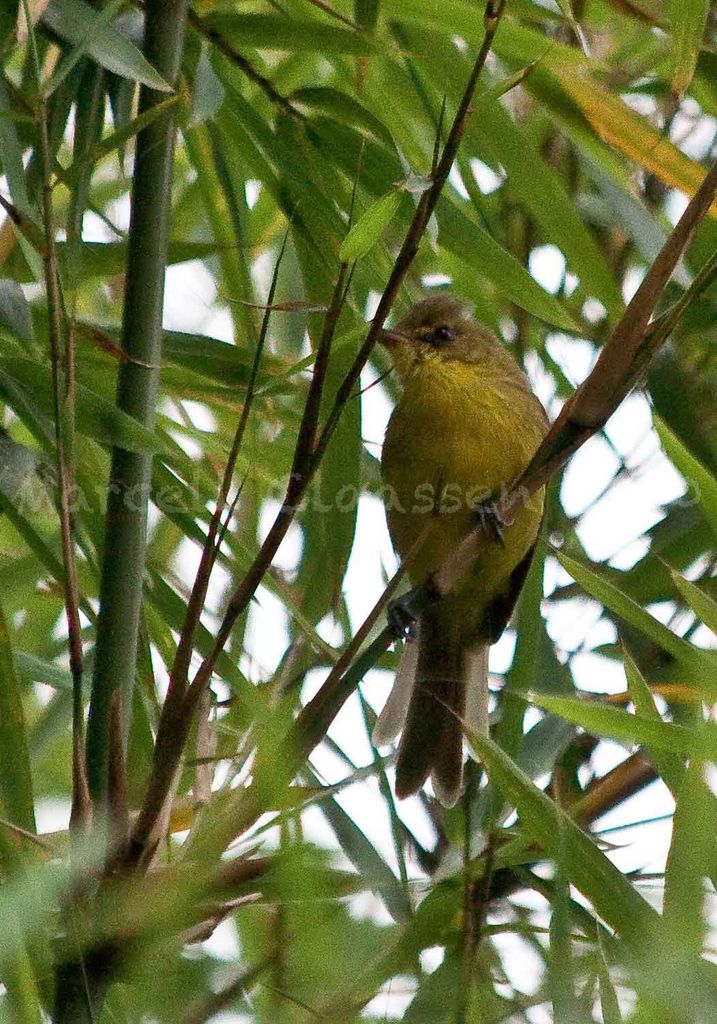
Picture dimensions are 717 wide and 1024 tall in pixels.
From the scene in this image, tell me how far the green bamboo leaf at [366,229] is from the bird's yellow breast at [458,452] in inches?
48.2

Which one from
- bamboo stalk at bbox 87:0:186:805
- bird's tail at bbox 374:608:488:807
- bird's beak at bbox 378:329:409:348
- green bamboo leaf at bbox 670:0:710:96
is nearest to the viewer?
bamboo stalk at bbox 87:0:186:805

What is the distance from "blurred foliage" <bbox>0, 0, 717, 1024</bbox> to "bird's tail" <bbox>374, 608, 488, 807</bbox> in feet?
0.39

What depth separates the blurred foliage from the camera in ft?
5.20

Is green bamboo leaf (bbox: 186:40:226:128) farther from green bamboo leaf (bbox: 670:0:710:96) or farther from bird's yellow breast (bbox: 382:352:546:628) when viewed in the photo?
bird's yellow breast (bbox: 382:352:546:628)

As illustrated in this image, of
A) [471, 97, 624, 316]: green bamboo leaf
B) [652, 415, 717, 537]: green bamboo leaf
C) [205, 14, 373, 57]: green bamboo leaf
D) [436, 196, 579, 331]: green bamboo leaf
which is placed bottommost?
[652, 415, 717, 537]: green bamboo leaf

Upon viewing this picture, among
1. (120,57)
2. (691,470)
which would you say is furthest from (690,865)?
(120,57)

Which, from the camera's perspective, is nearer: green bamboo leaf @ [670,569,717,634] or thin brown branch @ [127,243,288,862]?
thin brown branch @ [127,243,288,862]

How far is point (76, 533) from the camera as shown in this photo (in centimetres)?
228

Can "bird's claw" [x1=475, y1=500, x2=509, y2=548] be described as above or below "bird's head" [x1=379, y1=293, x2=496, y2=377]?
below

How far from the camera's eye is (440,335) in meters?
3.19

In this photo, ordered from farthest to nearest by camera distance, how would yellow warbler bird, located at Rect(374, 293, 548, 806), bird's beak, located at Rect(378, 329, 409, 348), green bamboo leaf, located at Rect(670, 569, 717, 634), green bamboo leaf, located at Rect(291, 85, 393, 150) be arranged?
bird's beak, located at Rect(378, 329, 409, 348) < yellow warbler bird, located at Rect(374, 293, 548, 806) < green bamboo leaf, located at Rect(291, 85, 393, 150) < green bamboo leaf, located at Rect(670, 569, 717, 634)

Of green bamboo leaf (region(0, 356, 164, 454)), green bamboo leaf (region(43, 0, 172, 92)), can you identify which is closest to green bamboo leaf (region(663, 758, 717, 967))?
green bamboo leaf (region(0, 356, 164, 454))

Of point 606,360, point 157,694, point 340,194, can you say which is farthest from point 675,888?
point 340,194

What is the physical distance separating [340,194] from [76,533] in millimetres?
689
